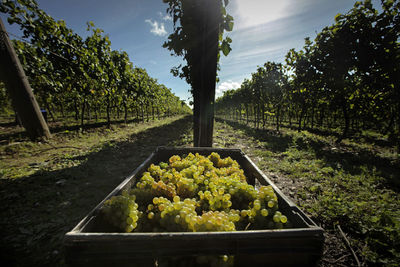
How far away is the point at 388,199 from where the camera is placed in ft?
10.9

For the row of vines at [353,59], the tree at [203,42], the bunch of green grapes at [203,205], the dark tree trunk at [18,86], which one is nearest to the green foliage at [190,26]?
the tree at [203,42]

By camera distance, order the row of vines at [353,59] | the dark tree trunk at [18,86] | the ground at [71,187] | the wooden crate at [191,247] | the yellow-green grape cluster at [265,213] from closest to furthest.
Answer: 1. the wooden crate at [191,247]
2. the yellow-green grape cluster at [265,213]
3. the ground at [71,187]
4. the dark tree trunk at [18,86]
5. the row of vines at [353,59]

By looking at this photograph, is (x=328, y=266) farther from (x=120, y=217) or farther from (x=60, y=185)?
(x=60, y=185)

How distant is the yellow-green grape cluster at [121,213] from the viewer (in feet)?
3.63

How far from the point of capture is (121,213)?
43.6 inches

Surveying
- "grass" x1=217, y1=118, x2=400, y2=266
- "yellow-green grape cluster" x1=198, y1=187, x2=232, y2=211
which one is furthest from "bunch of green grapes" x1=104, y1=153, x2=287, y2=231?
"grass" x1=217, y1=118, x2=400, y2=266

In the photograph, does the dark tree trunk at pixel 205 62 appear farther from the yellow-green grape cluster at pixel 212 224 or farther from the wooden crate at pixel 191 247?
the wooden crate at pixel 191 247

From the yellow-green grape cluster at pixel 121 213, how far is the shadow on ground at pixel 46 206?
5.61 ft

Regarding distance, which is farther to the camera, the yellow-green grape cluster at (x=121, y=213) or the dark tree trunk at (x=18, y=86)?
the dark tree trunk at (x=18, y=86)

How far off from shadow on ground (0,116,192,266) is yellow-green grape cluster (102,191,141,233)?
5.61 ft

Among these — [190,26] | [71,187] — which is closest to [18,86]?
[71,187]

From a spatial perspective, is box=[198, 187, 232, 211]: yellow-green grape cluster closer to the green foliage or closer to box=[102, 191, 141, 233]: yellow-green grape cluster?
box=[102, 191, 141, 233]: yellow-green grape cluster

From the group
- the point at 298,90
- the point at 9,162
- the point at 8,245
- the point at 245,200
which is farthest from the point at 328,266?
the point at 298,90

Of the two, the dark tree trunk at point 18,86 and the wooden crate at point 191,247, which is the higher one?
the dark tree trunk at point 18,86
